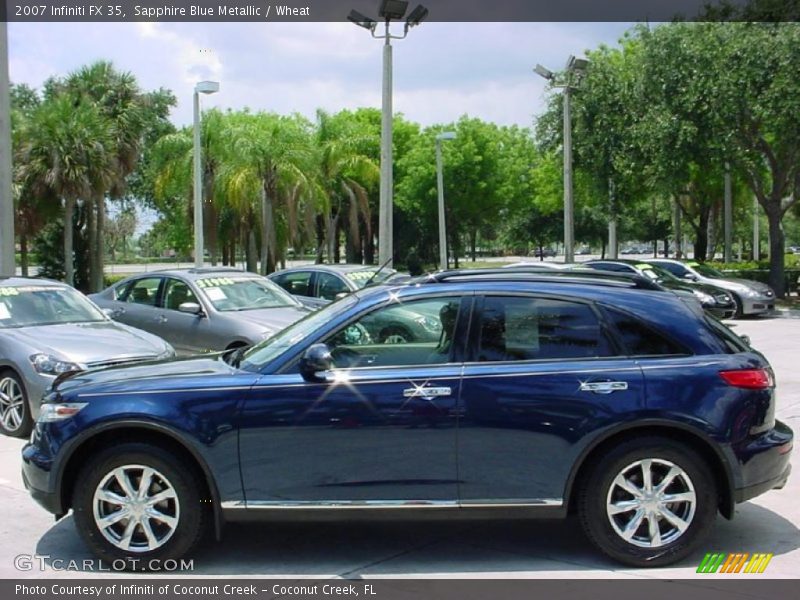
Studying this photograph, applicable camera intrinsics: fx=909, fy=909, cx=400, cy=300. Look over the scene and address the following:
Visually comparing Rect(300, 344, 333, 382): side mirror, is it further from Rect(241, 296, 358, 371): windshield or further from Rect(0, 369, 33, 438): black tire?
Rect(0, 369, 33, 438): black tire

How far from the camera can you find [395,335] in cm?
561

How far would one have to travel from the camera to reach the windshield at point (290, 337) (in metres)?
5.41

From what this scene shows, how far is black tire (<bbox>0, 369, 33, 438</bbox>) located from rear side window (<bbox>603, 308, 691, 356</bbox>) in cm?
598

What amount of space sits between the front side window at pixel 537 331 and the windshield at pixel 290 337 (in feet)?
2.81

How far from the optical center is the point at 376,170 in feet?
133

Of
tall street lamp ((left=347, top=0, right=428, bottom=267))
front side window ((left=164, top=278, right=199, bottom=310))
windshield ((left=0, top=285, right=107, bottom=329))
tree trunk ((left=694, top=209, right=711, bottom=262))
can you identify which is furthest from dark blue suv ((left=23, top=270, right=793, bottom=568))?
tree trunk ((left=694, top=209, right=711, bottom=262))

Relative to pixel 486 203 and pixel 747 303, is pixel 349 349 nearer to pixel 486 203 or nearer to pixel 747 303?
pixel 747 303

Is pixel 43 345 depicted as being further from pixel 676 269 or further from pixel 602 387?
pixel 676 269

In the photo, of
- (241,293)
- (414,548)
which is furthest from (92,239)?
(414,548)

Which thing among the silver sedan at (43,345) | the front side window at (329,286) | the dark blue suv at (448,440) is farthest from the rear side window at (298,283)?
the dark blue suv at (448,440)

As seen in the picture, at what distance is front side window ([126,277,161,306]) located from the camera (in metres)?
12.6

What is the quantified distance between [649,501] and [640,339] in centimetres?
92

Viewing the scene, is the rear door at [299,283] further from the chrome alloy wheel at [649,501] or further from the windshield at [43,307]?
the chrome alloy wheel at [649,501]
